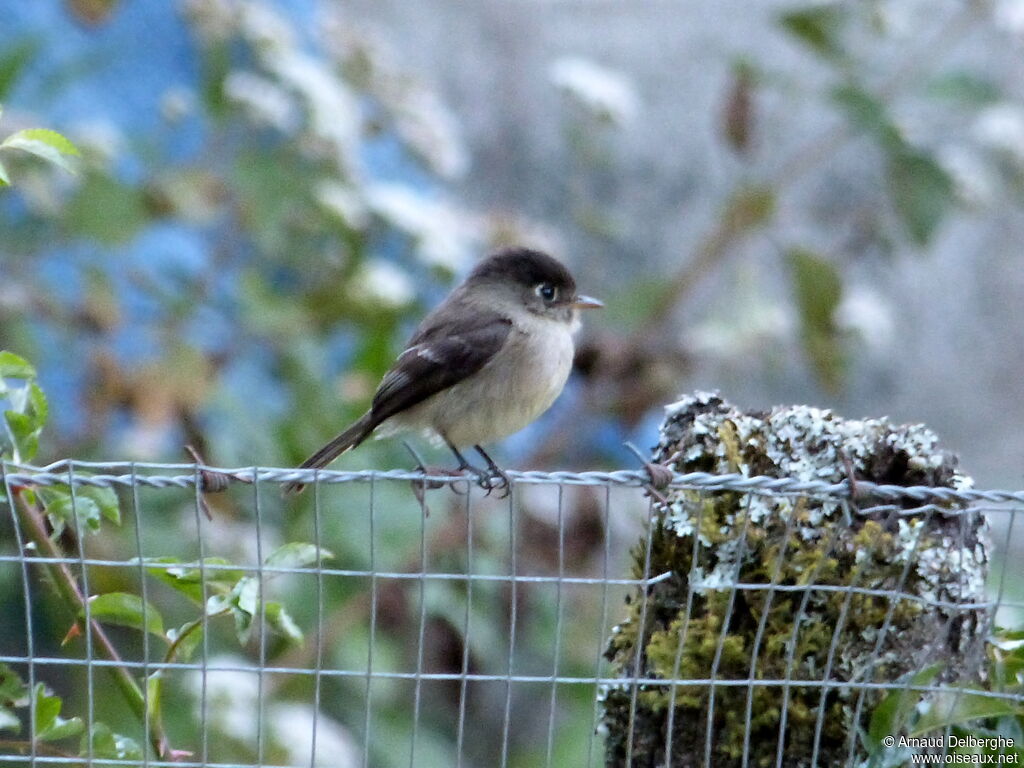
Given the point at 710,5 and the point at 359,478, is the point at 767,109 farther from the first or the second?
the point at 359,478

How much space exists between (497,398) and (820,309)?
6.26 ft

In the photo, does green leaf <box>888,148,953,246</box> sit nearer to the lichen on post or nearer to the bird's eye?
the bird's eye

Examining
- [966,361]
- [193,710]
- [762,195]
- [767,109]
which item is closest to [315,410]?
[193,710]

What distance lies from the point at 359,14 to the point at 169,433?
311 cm

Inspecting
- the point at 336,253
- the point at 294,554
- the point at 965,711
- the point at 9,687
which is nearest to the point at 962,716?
the point at 965,711

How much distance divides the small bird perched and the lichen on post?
1266mm

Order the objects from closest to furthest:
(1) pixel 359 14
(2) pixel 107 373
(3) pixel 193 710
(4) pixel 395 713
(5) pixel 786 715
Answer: (5) pixel 786 715
(3) pixel 193 710
(2) pixel 107 373
(4) pixel 395 713
(1) pixel 359 14

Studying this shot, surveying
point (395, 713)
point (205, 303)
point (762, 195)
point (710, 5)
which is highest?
point (710, 5)

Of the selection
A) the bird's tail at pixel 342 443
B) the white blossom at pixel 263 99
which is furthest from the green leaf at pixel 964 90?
the bird's tail at pixel 342 443

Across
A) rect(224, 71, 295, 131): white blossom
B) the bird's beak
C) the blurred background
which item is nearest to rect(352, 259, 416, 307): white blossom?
the blurred background

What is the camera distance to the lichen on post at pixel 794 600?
210 cm

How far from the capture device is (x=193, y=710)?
4000 millimetres

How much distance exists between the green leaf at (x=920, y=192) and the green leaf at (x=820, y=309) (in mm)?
321

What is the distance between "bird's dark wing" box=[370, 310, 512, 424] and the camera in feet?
11.3
